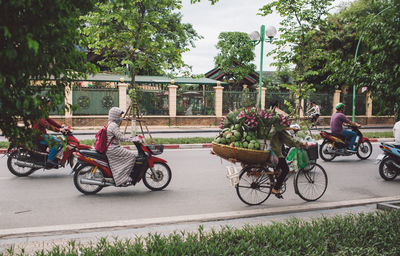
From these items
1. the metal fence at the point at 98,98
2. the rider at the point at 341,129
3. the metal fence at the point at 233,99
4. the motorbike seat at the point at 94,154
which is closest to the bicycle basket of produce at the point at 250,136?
the motorbike seat at the point at 94,154

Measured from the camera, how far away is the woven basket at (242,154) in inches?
207

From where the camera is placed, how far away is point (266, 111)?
18.4 ft

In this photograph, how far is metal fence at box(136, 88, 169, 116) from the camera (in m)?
22.3

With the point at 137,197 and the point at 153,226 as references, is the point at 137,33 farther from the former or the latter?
the point at 153,226

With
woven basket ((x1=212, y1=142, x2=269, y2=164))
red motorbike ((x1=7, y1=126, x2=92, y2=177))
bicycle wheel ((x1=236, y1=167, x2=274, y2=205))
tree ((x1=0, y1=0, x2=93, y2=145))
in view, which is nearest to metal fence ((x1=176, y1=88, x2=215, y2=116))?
red motorbike ((x1=7, y1=126, x2=92, y2=177))

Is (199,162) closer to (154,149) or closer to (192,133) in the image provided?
(154,149)

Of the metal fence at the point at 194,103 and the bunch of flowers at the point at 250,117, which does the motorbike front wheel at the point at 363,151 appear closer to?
the bunch of flowers at the point at 250,117

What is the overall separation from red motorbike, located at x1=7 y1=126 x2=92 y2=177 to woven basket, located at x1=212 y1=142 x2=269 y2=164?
3.64 meters

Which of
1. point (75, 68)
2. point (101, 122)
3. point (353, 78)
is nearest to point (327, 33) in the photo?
point (353, 78)

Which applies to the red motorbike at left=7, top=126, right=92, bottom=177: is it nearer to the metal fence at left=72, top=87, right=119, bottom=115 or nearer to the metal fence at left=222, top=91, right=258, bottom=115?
the metal fence at left=72, top=87, right=119, bottom=115

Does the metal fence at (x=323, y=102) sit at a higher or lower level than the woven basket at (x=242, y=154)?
higher

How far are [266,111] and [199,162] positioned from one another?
4670 mm

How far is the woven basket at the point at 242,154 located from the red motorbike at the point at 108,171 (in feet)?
4.85

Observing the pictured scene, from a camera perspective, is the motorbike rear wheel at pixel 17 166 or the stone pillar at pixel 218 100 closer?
the motorbike rear wheel at pixel 17 166
